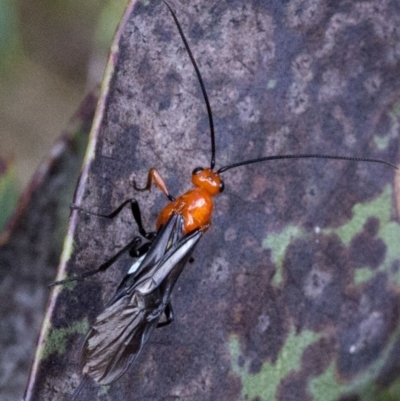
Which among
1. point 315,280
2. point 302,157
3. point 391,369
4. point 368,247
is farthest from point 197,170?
point 391,369

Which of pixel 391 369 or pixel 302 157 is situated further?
pixel 391 369

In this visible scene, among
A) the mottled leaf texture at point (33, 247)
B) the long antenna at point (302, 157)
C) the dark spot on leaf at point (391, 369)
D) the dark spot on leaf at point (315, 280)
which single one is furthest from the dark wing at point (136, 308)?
the dark spot on leaf at point (391, 369)

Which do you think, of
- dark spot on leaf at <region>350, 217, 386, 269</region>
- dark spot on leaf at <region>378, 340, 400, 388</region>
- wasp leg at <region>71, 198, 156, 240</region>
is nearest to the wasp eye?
wasp leg at <region>71, 198, 156, 240</region>

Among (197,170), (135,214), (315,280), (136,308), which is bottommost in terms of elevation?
(136,308)

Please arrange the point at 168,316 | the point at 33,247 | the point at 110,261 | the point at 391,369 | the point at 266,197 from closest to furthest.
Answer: the point at 110,261
the point at 168,316
the point at 266,197
the point at 391,369
the point at 33,247

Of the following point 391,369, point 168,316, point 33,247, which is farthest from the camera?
point 33,247

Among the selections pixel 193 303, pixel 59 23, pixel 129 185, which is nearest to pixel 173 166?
pixel 129 185

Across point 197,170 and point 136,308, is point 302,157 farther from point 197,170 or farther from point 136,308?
point 136,308
